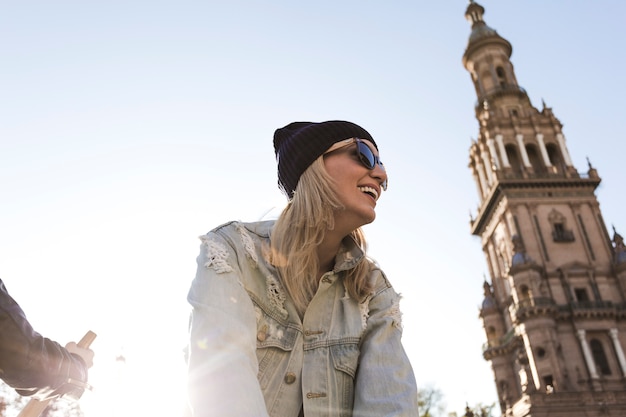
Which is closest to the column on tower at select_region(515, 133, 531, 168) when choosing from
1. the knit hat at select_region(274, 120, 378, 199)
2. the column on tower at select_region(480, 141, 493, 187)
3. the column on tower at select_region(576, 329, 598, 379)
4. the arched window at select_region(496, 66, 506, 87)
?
the column on tower at select_region(480, 141, 493, 187)

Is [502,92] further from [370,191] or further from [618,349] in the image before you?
[370,191]

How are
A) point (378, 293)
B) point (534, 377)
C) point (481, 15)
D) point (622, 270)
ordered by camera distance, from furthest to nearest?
1. point (481, 15)
2. point (622, 270)
3. point (534, 377)
4. point (378, 293)

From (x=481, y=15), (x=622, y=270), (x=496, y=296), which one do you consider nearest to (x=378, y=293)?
(x=622, y=270)

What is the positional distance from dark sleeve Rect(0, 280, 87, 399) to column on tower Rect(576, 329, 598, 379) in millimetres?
38890

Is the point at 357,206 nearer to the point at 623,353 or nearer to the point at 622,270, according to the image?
the point at 623,353

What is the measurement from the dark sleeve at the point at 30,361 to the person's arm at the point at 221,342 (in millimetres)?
685

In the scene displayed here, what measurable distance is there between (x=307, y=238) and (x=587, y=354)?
39.4 meters

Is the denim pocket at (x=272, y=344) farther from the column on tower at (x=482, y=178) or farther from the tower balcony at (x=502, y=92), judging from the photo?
the tower balcony at (x=502, y=92)

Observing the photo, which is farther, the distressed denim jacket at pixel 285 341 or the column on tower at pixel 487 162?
the column on tower at pixel 487 162

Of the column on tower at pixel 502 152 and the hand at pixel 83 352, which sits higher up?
the column on tower at pixel 502 152

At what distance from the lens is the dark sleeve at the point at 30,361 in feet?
7.38

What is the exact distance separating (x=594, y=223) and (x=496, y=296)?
352 inches

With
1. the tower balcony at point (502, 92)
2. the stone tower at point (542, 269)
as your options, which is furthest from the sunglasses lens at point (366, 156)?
the tower balcony at point (502, 92)

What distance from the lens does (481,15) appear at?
58781 millimetres
